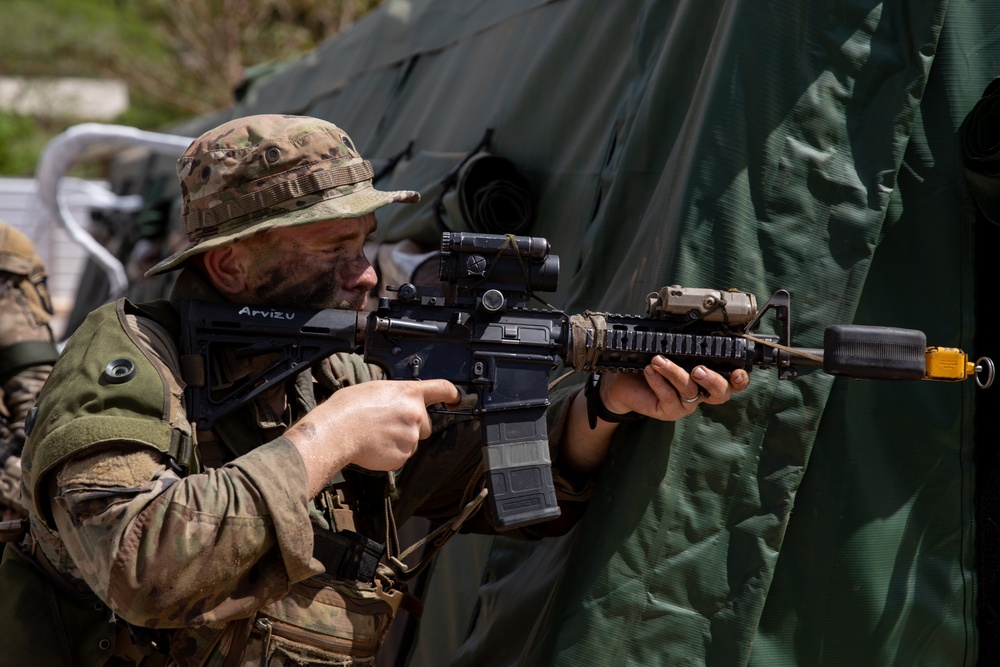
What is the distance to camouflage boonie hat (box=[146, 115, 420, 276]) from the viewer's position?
8.21ft

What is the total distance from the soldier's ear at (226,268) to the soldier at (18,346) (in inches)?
66.3

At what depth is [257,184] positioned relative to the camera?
2.50m

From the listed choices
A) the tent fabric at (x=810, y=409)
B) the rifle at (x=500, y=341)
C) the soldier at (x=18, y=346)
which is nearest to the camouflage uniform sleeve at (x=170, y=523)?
the rifle at (x=500, y=341)

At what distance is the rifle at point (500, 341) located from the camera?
246 centimetres

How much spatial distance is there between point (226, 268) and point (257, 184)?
23 centimetres

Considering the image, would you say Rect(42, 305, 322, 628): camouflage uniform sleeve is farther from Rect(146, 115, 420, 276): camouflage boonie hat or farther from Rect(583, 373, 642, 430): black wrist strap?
Rect(583, 373, 642, 430): black wrist strap

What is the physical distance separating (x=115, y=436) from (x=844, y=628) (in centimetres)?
173

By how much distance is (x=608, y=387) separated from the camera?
8.50 feet

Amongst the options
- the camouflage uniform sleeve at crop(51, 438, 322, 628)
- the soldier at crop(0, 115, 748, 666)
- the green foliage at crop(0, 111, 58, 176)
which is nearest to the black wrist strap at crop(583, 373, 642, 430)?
the soldier at crop(0, 115, 748, 666)

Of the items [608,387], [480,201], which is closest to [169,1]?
[480,201]

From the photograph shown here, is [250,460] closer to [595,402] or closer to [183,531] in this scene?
[183,531]

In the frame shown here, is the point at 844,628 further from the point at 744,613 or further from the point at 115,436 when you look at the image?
the point at 115,436

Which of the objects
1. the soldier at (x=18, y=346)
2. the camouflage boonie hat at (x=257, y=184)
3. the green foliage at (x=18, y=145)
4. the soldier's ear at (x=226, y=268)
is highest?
the camouflage boonie hat at (x=257, y=184)

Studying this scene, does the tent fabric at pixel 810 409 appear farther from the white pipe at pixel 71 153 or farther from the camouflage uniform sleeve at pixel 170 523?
the white pipe at pixel 71 153
